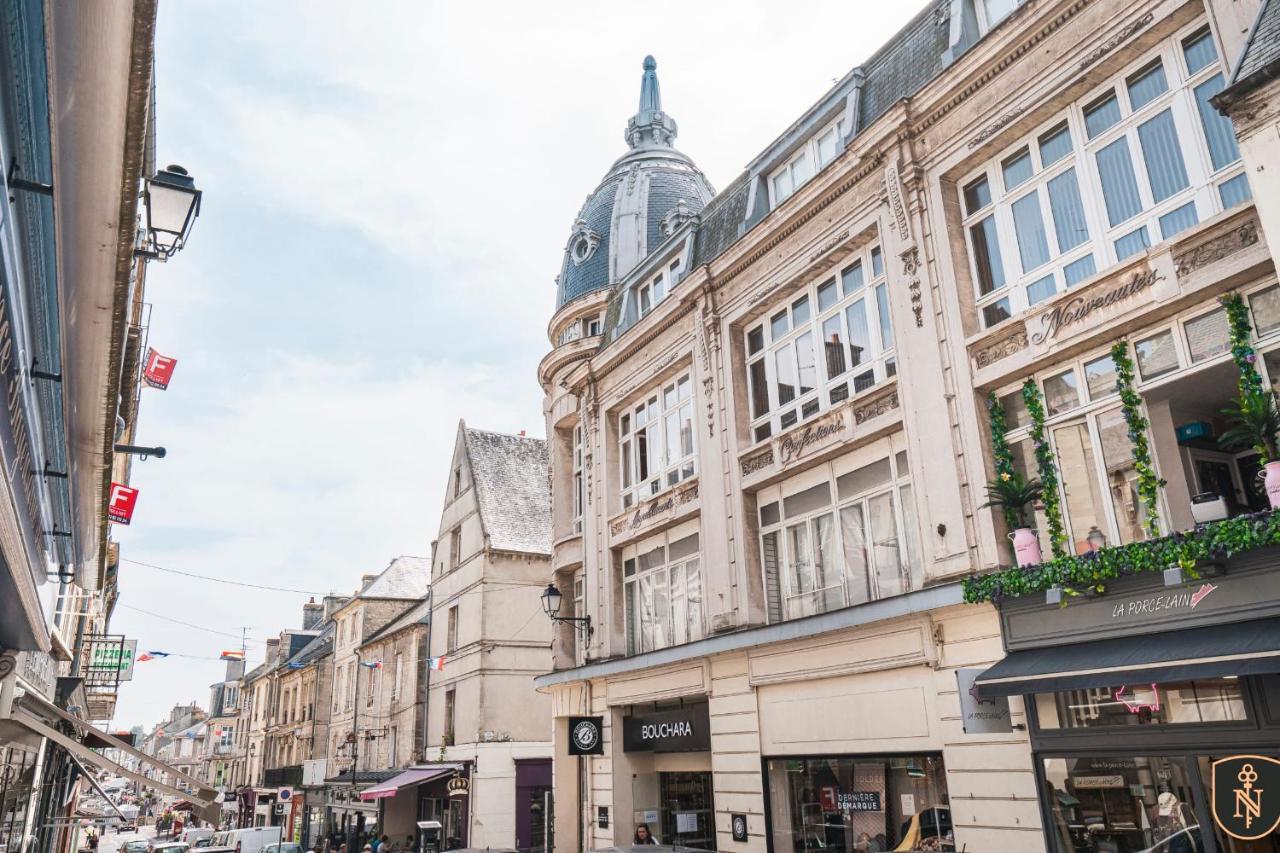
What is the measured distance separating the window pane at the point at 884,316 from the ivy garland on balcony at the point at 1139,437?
3.41 m

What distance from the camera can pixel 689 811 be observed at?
51.1 feet

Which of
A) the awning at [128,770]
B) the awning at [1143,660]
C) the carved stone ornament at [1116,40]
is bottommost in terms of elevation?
the awning at [128,770]

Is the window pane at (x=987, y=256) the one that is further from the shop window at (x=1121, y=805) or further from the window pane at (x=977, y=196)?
the shop window at (x=1121, y=805)

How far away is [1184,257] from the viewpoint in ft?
29.1

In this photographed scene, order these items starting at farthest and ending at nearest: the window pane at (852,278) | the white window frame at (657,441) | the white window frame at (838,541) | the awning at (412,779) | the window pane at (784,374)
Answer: the awning at (412,779)
the white window frame at (657,441)
the window pane at (784,374)
the window pane at (852,278)
the white window frame at (838,541)

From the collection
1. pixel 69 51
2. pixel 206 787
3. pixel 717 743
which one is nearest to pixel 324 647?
pixel 717 743

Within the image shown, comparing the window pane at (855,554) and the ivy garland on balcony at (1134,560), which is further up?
the window pane at (855,554)

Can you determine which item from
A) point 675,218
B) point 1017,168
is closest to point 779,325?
point 1017,168

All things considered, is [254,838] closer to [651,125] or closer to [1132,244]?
[651,125]

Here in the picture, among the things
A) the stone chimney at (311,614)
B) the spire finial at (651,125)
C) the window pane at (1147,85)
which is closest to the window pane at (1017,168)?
the window pane at (1147,85)

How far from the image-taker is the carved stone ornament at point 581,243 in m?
24.6

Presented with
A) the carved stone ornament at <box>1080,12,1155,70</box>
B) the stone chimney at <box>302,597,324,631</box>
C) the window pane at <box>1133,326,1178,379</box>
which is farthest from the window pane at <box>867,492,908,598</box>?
the stone chimney at <box>302,597,324,631</box>

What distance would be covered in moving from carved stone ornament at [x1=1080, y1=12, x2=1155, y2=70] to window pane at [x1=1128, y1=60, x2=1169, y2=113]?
401 millimetres

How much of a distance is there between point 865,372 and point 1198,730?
6.20 metres
